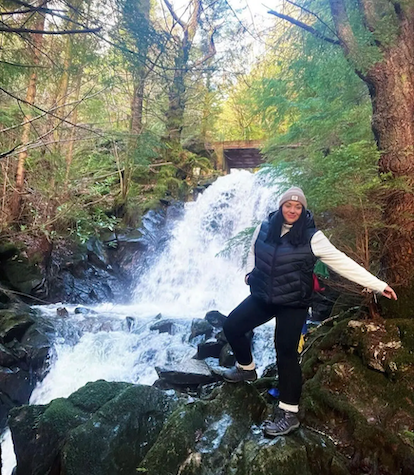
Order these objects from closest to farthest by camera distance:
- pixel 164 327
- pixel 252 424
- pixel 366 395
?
pixel 252 424, pixel 366 395, pixel 164 327

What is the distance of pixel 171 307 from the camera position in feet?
34.2

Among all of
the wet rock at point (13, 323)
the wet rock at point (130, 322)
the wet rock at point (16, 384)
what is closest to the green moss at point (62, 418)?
the wet rock at point (16, 384)

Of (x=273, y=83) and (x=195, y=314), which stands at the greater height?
(x=273, y=83)

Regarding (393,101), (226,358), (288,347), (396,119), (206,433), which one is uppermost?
(393,101)

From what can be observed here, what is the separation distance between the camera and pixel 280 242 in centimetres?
272

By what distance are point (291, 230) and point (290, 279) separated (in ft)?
1.24

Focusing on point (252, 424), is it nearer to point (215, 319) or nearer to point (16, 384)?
point (16, 384)

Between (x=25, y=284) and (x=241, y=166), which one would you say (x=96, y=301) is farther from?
(x=241, y=166)

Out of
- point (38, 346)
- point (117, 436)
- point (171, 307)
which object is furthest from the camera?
point (171, 307)

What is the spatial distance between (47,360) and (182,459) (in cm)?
486

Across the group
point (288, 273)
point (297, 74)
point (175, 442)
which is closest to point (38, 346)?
point (175, 442)

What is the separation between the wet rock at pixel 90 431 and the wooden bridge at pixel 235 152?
1469 centimetres

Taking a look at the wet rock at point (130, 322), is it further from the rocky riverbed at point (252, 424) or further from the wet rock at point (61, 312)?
the rocky riverbed at point (252, 424)

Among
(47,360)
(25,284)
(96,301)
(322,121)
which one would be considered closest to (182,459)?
(322,121)
